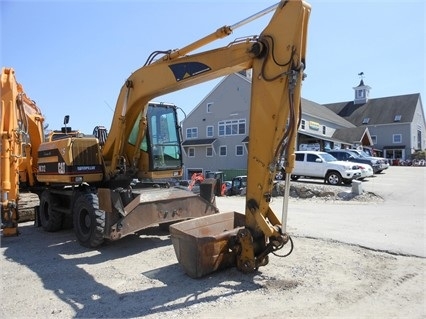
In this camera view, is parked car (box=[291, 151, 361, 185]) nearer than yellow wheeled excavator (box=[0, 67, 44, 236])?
No

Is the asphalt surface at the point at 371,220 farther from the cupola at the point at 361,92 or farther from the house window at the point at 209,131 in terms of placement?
the cupola at the point at 361,92

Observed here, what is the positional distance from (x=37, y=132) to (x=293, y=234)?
7.40 metres

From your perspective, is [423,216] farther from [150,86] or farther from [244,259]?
[150,86]

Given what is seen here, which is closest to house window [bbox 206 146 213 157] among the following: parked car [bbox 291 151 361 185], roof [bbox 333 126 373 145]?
roof [bbox 333 126 373 145]

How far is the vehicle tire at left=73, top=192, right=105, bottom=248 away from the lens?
23.5 ft

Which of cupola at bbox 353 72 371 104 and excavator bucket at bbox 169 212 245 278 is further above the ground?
cupola at bbox 353 72 371 104

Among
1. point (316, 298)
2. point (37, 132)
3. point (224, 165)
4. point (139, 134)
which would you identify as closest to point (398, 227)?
point (316, 298)

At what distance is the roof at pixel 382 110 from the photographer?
4841 cm

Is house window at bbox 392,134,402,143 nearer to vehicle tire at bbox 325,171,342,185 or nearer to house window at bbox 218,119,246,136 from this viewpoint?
house window at bbox 218,119,246,136

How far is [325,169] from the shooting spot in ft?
64.8

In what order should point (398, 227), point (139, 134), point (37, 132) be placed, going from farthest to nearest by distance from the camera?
point (37, 132) < point (398, 227) < point (139, 134)

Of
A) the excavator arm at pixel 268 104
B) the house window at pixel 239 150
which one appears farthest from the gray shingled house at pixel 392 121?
the excavator arm at pixel 268 104

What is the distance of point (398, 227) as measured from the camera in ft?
30.3

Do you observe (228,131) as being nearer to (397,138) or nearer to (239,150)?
(239,150)
